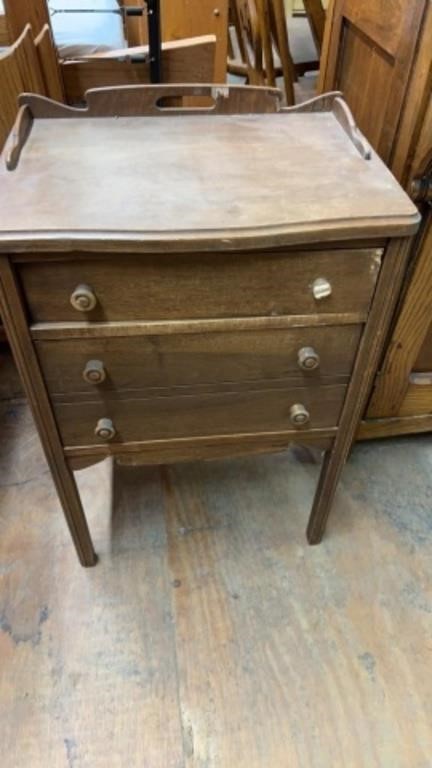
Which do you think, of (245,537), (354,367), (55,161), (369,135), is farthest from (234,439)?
(369,135)

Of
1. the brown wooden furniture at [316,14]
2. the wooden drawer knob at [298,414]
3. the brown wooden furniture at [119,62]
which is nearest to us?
the wooden drawer knob at [298,414]

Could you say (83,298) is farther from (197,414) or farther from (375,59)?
(375,59)

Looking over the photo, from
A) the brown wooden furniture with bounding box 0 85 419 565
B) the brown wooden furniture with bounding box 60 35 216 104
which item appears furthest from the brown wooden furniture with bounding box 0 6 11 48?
the brown wooden furniture with bounding box 0 85 419 565

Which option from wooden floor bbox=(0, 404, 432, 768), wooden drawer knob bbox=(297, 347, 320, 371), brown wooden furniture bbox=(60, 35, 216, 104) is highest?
brown wooden furniture bbox=(60, 35, 216, 104)

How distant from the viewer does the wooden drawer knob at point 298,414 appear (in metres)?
0.90

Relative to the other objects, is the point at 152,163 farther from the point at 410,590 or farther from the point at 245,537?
the point at 410,590

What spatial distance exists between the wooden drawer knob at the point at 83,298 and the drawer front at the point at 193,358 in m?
0.07

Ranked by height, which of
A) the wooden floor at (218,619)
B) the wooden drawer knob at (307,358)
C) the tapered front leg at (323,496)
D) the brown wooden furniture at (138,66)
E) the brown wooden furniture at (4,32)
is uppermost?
the brown wooden furniture at (4,32)

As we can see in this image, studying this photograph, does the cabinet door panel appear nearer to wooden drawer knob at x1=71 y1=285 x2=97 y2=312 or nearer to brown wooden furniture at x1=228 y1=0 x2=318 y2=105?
wooden drawer knob at x1=71 y1=285 x2=97 y2=312

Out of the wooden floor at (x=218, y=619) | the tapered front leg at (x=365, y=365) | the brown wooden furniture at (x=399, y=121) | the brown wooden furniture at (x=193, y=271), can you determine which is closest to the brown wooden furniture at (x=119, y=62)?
the brown wooden furniture at (x=399, y=121)

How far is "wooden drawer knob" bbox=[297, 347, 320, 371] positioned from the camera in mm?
812

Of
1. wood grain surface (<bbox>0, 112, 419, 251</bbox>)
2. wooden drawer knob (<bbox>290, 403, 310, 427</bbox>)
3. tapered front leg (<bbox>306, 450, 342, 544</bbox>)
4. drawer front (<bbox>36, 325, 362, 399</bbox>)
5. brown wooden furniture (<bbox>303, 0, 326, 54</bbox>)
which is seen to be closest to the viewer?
wood grain surface (<bbox>0, 112, 419, 251</bbox>)

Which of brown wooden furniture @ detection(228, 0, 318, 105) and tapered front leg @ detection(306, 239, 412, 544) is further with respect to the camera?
brown wooden furniture @ detection(228, 0, 318, 105)

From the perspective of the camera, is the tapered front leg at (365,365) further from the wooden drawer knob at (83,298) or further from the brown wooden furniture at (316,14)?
the brown wooden furniture at (316,14)
